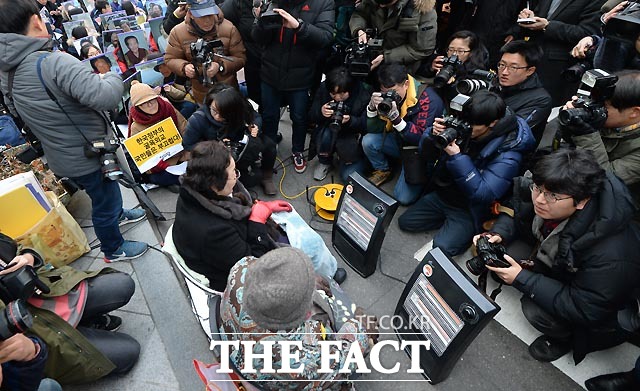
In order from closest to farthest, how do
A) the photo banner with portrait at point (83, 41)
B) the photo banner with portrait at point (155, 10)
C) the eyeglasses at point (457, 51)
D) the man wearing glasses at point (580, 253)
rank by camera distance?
the man wearing glasses at point (580, 253) < the eyeglasses at point (457, 51) < the photo banner with portrait at point (83, 41) < the photo banner with portrait at point (155, 10)

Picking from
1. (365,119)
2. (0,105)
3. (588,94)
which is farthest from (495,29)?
(0,105)

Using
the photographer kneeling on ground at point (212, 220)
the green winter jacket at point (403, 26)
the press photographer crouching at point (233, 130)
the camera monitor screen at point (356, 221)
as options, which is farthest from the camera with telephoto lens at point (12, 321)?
the green winter jacket at point (403, 26)

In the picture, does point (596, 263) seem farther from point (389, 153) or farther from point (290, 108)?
point (290, 108)

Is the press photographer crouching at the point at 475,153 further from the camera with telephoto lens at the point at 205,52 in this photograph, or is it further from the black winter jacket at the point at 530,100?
the camera with telephoto lens at the point at 205,52

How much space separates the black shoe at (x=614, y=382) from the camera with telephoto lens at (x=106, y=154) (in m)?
3.28

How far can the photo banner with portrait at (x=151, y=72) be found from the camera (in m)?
4.22

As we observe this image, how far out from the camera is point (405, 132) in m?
3.11

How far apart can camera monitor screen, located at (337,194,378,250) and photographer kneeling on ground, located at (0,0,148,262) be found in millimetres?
1720

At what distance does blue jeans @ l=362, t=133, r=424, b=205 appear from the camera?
3.50 m

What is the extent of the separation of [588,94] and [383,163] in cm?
180

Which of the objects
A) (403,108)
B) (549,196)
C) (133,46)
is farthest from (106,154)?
(549,196)

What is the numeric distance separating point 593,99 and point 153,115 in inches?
136

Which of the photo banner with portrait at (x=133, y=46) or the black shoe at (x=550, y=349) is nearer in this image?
the black shoe at (x=550, y=349)

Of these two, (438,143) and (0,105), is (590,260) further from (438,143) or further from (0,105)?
(0,105)
